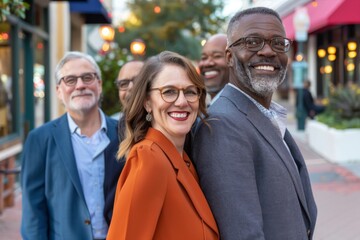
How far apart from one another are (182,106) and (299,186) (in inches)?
22.0

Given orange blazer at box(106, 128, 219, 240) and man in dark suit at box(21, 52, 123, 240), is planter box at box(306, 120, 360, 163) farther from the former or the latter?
orange blazer at box(106, 128, 219, 240)

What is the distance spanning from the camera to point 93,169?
126 inches

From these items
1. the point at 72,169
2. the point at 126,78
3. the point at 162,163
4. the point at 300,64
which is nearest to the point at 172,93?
the point at 162,163

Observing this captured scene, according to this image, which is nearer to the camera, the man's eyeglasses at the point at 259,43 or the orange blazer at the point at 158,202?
the orange blazer at the point at 158,202

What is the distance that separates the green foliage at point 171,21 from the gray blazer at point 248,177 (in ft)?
106

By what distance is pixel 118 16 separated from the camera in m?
53.6

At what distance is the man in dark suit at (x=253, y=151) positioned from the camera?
201cm

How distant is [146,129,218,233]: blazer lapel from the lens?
2.03 m

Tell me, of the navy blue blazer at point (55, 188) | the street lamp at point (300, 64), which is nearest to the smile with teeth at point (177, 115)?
the navy blue blazer at point (55, 188)

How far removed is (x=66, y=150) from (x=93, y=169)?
191 millimetres

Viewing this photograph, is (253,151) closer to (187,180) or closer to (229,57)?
(187,180)

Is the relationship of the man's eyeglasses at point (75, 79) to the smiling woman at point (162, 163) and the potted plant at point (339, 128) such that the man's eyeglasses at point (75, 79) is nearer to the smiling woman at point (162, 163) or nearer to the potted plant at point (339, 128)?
the smiling woman at point (162, 163)

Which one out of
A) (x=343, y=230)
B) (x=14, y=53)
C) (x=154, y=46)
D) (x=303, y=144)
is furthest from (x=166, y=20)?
(x=343, y=230)

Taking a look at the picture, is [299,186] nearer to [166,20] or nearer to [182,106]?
[182,106]
